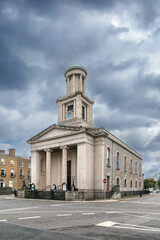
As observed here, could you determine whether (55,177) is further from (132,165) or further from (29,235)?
(29,235)

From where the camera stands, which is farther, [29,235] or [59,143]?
[59,143]

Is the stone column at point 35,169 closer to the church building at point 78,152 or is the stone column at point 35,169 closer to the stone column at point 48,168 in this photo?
the church building at point 78,152

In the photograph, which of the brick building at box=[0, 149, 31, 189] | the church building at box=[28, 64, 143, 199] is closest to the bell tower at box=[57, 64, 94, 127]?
the church building at box=[28, 64, 143, 199]

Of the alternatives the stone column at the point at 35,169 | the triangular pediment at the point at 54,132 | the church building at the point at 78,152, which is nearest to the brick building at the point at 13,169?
the stone column at the point at 35,169

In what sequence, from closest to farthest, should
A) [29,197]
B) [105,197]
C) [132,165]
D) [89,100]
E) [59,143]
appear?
[105,197]
[29,197]
[59,143]
[89,100]
[132,165]

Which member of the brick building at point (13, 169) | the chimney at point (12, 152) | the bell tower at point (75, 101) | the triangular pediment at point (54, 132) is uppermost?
the bell tower at point (75, 101)

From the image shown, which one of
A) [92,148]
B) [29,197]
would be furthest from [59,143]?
[29,197]

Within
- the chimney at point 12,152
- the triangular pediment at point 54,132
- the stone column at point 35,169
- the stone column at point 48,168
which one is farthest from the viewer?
the chimney at point 12,152

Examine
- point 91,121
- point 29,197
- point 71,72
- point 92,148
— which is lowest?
point 29,197

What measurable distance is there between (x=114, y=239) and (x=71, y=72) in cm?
3877

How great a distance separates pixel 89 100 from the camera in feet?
141

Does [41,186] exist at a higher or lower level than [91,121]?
lower

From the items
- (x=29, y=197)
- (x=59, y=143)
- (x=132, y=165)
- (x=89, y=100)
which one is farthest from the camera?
(x=132, y=165)

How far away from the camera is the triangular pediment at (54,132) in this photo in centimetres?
3453
